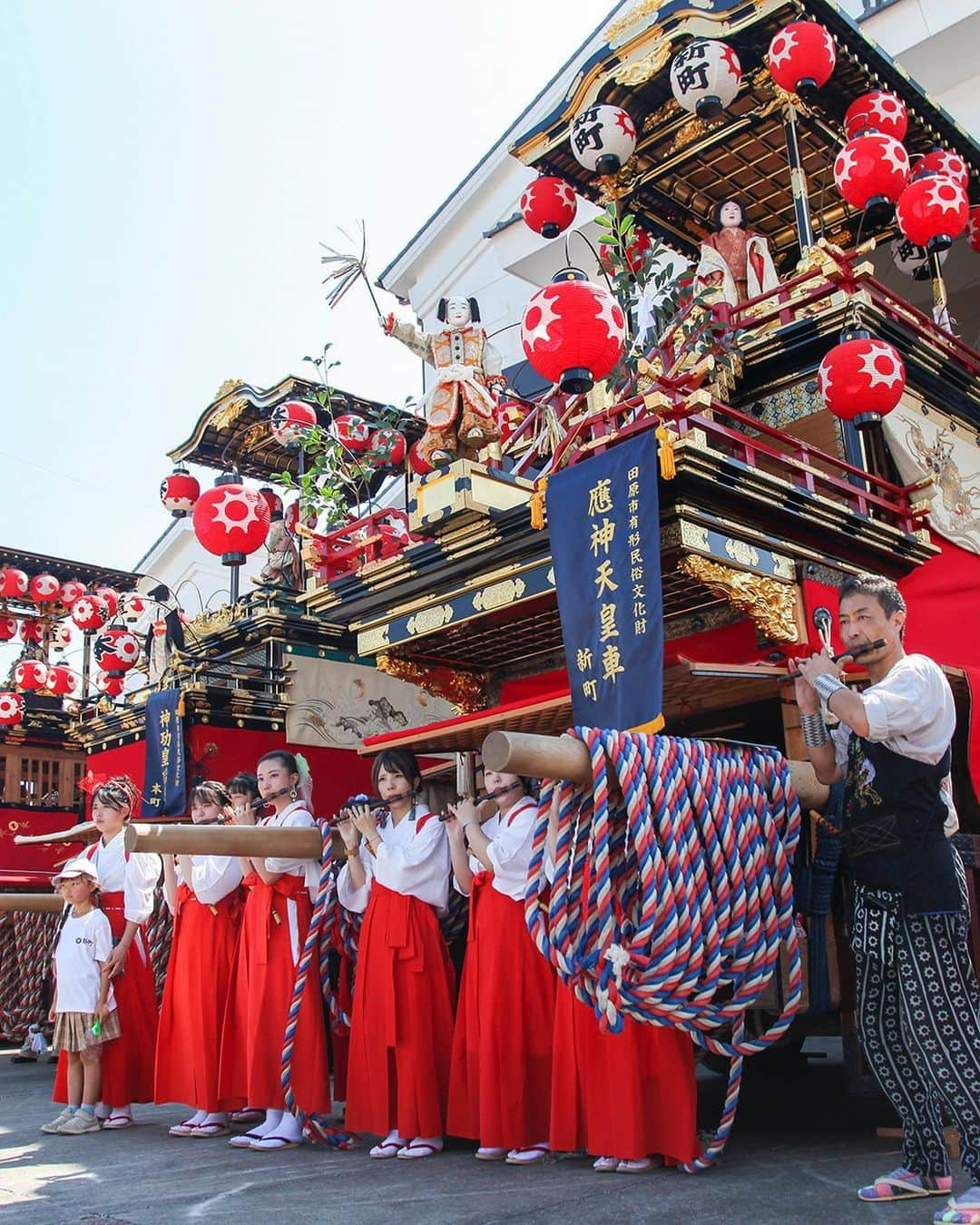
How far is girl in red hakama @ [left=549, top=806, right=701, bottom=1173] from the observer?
3902 mm

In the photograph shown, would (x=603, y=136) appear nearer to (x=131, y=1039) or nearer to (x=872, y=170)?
(x=872, y=170)

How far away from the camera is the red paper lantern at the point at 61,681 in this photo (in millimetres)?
13000

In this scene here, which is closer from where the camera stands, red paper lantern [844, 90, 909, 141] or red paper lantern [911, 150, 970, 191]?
red paper lantern [844, 90, 909, 141]

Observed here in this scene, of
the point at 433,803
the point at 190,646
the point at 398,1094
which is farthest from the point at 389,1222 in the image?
the point at 190,646

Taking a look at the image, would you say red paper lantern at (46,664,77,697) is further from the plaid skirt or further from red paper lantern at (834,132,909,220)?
red paper lantern at (834,132,909,220)

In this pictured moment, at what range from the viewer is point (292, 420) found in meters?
10.9

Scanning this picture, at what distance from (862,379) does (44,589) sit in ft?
35.6

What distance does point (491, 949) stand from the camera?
4.50m

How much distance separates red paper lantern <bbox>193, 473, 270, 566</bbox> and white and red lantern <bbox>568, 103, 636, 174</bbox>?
13.1 ft

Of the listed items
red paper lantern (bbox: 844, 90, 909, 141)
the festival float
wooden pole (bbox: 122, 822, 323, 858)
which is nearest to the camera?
the festival float

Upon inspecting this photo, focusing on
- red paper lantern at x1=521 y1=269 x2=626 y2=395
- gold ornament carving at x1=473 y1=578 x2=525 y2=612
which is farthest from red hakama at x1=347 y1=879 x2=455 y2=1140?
red paper lantern at x1=521 y1=269 x2=626 y2=395

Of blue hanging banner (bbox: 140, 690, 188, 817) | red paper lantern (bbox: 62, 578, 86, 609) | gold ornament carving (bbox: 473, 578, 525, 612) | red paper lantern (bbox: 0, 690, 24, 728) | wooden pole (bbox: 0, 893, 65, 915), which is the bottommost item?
wooden pole (bbox: 0, 893, 65, 915)

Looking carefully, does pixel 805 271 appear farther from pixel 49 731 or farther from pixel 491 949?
pixel 49 731

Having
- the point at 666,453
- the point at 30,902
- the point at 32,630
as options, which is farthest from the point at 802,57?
the point at 32,630
